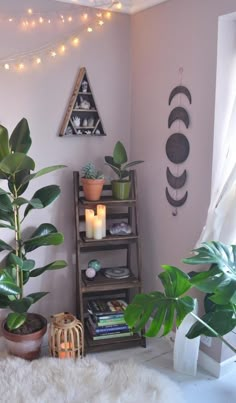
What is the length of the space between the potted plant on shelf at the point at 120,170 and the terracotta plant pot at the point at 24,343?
953 mm

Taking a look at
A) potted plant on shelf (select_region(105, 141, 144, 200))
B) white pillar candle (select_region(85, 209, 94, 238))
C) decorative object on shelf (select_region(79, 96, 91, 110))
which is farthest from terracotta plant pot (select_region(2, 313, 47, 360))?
decorative object on shelf (select_region(79, 96, 91, 110))

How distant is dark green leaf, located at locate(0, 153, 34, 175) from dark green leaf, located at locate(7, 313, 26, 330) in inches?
31.7

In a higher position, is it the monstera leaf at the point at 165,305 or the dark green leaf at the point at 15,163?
the dark green leaf at the point at 15,163

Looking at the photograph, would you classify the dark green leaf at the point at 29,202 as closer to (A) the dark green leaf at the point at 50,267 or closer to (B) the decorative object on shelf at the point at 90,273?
(A) the dark green leaf at the point at 50,267

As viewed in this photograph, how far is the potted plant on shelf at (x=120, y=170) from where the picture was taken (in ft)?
8.53

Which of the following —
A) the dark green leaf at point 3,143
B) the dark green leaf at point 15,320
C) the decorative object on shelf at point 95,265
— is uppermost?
the dark green leaf at point 3,143

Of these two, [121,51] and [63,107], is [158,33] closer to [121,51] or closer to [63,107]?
[121,51]

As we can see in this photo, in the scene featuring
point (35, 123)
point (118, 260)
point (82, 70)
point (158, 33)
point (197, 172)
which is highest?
point (158, 33)

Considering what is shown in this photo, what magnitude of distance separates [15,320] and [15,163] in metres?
0.88

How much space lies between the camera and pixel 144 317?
159 centimetres

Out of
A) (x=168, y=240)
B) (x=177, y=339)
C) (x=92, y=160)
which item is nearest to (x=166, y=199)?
(x=168, y=240)

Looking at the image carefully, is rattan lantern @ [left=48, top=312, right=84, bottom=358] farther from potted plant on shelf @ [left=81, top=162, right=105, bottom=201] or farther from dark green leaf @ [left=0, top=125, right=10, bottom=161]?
dark green leaf @ [left=0, top=125, right=10, bottom=161]

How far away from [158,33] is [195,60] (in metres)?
0.42

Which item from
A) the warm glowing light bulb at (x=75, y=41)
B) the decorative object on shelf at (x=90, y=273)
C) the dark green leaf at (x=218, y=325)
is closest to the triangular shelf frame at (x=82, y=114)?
the warm glowing light bulb at (x=75, y=41)
